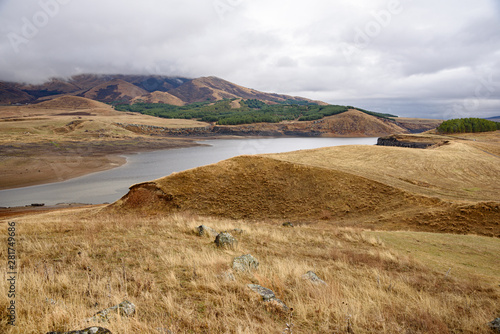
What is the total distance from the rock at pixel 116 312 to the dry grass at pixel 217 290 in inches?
5.5

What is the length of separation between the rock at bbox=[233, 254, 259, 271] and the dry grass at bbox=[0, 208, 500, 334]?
0.24 meters

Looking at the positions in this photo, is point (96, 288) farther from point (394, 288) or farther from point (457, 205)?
point (457, 205)

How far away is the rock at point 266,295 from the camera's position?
15.2 ft

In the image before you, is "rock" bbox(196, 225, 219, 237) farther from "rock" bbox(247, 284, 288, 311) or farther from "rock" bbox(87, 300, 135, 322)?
"rock" bbox(87, 300, 135, 322)

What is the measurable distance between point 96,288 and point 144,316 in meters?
1.54

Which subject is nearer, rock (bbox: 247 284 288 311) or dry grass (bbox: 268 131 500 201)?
rock (bbox: 247 284 288 311)

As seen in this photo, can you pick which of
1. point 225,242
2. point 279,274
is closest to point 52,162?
point 225,242

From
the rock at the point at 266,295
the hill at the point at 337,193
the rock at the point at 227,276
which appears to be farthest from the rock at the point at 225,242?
the hill at the point at 337,193

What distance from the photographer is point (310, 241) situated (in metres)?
11.8

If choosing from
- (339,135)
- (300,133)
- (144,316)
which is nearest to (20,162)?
(144,316)

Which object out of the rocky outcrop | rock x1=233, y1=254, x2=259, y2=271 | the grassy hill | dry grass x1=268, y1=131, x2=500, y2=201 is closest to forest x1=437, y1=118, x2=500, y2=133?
the rocky outcrop

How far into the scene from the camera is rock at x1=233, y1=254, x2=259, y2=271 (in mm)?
6502

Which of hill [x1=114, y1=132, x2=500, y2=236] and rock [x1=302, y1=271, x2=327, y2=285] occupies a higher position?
rock [x1=302, y1=271, x2=327, y2=285]

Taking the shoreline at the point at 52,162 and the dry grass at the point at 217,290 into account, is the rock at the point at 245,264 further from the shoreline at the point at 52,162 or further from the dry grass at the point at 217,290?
the shoreline at the point at 52,162
